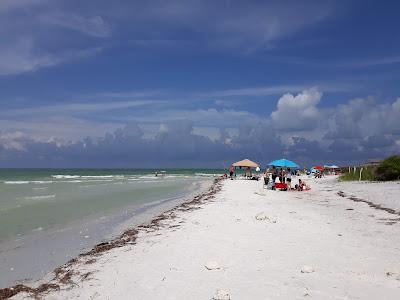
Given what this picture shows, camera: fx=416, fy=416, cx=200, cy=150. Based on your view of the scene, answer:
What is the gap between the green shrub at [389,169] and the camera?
29.8 m

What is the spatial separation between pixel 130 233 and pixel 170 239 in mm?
2090

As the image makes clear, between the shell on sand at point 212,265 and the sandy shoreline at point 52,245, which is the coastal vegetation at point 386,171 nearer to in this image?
the sandy shoreline at point 52,245

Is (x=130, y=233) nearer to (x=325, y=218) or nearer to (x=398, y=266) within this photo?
(x=325, y=218)

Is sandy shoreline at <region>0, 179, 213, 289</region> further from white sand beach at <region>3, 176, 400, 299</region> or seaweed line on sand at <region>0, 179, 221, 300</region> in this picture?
white sand beach at <region>3, 176, 400, 299</region>

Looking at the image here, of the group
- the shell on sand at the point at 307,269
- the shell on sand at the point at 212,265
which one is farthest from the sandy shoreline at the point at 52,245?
the shell on sand at the point at 307,269

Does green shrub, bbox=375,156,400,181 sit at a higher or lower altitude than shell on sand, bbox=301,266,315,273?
higher

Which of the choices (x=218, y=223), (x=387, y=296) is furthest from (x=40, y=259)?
(x=387, y=296)

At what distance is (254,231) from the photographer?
410 inches

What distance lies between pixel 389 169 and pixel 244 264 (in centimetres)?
2661

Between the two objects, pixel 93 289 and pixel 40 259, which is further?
pixel 40 259

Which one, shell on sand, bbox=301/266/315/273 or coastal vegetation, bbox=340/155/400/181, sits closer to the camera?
Result: shell on sand, bbox=301/266/315/273

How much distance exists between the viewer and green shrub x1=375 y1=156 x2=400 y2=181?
29.8 metres

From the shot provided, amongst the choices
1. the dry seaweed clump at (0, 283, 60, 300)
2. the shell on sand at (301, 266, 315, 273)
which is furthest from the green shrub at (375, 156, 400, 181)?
the dry seaweed clump at (0, 283, 60, 300)

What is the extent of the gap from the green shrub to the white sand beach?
65.8 feet
